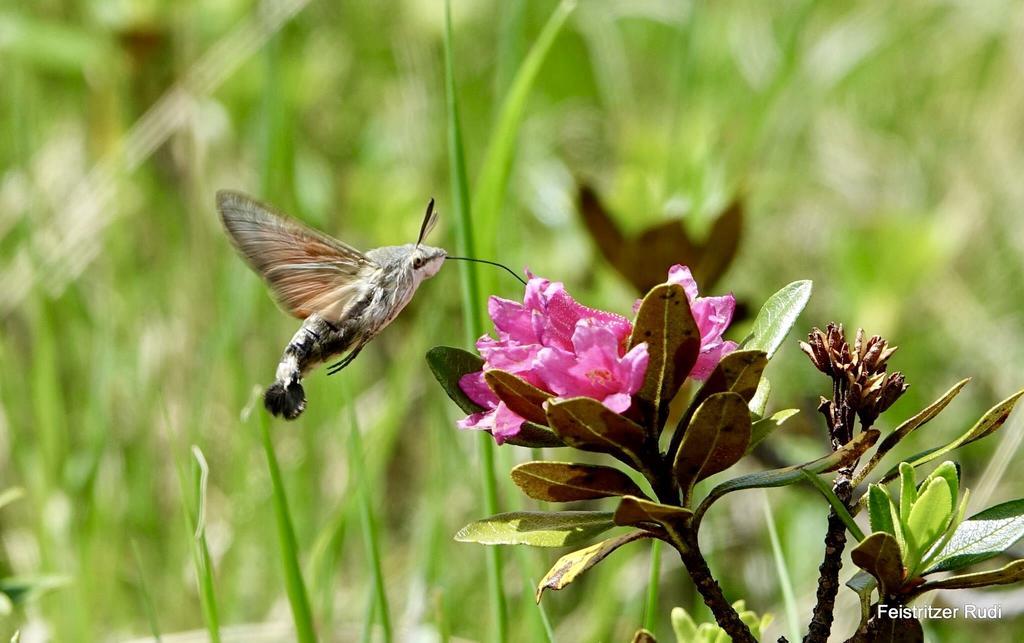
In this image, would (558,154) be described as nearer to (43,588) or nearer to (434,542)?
(434,542)

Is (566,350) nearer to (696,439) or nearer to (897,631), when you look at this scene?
(696,439)

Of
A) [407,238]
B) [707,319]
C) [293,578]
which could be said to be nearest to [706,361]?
[707,319]

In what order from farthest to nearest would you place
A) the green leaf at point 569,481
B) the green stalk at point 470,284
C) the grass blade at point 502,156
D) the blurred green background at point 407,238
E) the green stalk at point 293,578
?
1. the blurred green background at point 407,238
2. the grass blade at point 502,156
3. the green stalk at point 470,284
4. the green stalk at point 293,578
5. the green leaf at point 569,481

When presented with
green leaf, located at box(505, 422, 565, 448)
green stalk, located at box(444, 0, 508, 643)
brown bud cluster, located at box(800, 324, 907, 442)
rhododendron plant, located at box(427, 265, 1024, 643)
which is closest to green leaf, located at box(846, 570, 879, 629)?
rhododendron plant, located at box(427, 265, 1024, 643)

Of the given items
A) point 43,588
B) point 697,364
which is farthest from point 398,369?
point 697,364

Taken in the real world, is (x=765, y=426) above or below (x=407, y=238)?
below

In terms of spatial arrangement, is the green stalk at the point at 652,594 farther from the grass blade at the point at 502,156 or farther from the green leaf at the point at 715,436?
the grass blade at the point at 502,156

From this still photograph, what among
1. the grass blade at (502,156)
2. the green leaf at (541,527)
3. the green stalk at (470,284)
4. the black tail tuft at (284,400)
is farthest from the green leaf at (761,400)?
the grass blade at (502,156)
